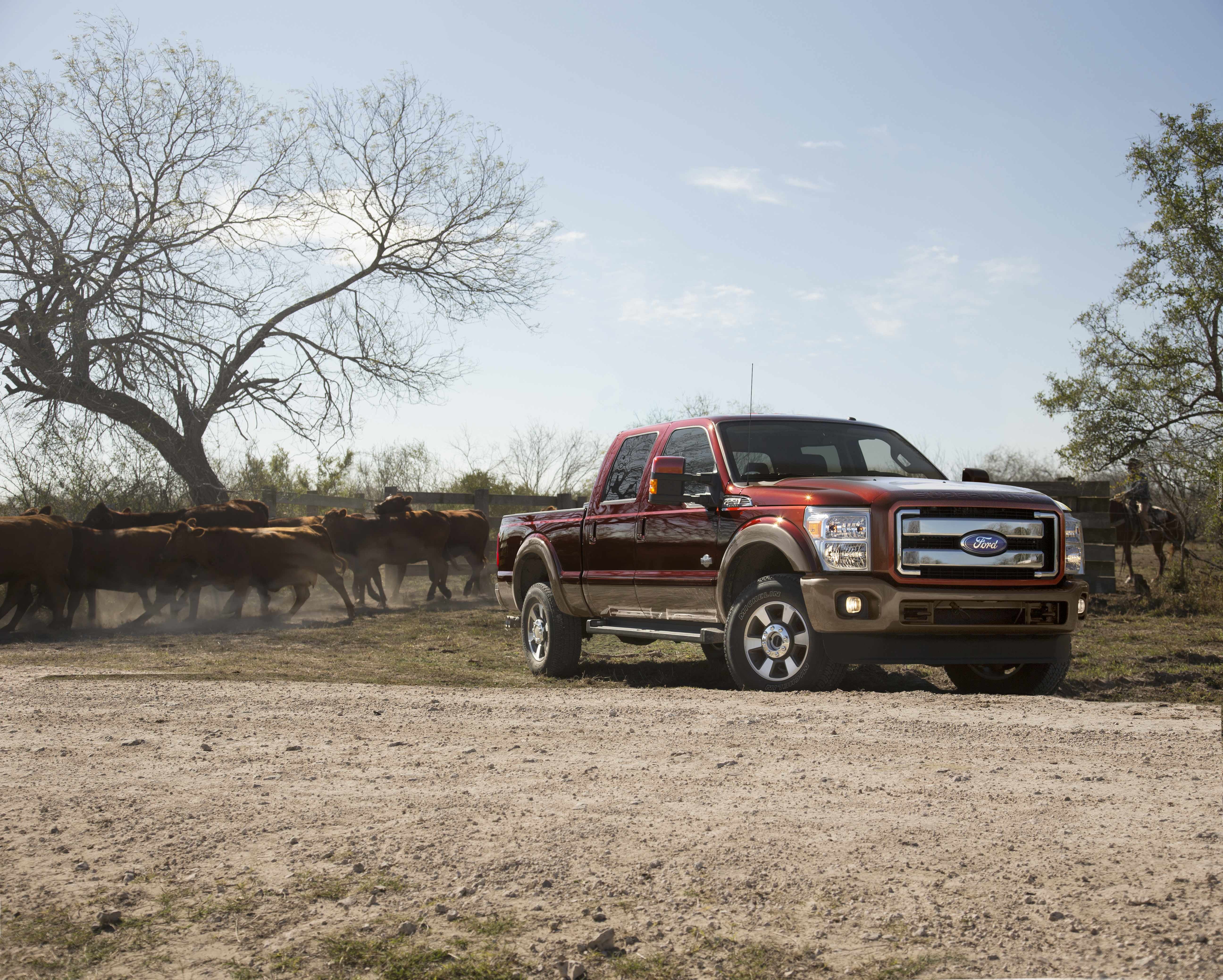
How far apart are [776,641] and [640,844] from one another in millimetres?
3988

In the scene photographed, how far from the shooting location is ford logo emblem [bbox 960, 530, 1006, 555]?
782 centimetres

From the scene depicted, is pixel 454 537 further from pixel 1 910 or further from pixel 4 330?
pixel 1 910

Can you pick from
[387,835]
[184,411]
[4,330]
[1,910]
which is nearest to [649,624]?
[387,835]

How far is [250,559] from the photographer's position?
17266 millimetres

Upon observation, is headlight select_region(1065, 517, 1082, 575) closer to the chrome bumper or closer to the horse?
the chrome bumper

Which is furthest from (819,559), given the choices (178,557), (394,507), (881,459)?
(394,507)

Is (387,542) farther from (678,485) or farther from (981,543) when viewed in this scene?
(981,543)

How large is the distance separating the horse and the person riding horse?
0.05m

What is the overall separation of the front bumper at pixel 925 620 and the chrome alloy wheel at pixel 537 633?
3.54 meters

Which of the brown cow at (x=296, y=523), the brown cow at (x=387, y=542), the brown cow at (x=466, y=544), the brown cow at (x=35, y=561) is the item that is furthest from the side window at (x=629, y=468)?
the brown cow at (x=466, y=544)

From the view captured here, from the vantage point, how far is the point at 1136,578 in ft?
58.6

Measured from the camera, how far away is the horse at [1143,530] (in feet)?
61.4

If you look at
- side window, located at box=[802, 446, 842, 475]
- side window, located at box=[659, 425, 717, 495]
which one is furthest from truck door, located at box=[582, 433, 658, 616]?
side window, located at box=[802, 446, 842, 475]

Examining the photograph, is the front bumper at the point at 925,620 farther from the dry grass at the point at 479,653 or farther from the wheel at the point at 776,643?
the dry grass at the point at 479,653
